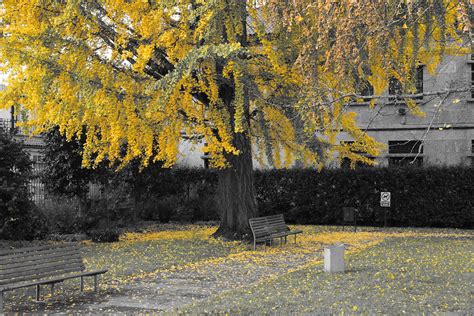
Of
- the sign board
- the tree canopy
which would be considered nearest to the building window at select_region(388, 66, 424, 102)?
the tree canopy

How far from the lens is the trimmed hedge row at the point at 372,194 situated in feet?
73.9

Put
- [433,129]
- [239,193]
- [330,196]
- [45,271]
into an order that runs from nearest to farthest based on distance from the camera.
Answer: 1. [45,271]
2. [239,193]
3. [330,196]
4. [433,129]

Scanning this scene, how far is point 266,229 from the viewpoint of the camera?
15.9 meters

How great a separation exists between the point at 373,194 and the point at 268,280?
13.7 m

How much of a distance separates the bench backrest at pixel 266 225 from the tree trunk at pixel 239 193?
2.84 feet

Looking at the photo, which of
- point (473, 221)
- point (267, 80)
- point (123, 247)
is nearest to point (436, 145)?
point (473, 221)

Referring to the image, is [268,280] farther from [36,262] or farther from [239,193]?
[239,193]

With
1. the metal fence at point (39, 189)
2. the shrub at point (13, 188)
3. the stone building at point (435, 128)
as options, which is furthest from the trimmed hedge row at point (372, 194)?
the shrub at point (13, 188)

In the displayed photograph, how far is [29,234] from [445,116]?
55.0 feet

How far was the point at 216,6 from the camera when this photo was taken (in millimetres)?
12938

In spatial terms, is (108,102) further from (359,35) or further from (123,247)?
(359,35)

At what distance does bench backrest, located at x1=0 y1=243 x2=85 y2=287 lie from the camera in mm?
8703

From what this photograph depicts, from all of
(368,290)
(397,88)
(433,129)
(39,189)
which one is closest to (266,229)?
(397,88)

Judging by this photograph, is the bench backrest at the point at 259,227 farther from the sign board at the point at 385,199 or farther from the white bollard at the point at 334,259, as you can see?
the sign board at the point at 385,199
